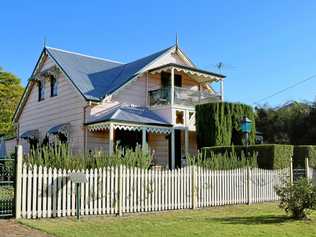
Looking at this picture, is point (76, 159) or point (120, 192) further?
point (120, 192)

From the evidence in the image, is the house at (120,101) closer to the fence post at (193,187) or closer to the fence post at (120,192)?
the fence post at (193,187)

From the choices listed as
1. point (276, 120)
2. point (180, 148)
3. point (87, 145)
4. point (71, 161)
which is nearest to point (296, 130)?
point (276, 120)

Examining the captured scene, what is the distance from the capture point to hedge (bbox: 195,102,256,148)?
24.1 metres

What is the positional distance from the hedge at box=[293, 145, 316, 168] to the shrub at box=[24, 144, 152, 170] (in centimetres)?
1058

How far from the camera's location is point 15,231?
949 cm

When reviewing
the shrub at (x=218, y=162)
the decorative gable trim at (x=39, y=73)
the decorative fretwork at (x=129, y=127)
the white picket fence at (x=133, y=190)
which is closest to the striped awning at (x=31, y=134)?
the decorative gable trim at (x=39, y=73)

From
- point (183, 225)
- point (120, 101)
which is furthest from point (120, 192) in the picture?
point (120, 101)

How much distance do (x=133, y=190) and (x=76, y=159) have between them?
190 centimetres

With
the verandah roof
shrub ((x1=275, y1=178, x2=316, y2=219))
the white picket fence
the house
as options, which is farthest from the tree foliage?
shrub ((x1=275, y1=178, x2=316, y2=219))

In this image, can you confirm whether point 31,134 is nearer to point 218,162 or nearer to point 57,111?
point 57,111

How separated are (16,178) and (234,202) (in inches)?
319

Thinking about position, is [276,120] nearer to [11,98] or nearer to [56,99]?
[56,99]

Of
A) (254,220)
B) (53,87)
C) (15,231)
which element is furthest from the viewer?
(53,87)

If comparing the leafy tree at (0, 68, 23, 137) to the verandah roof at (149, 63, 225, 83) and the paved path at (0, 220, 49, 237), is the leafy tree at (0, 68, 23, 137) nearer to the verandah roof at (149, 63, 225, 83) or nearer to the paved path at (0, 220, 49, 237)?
the verandah roof at (149, 63, 225, 83)
